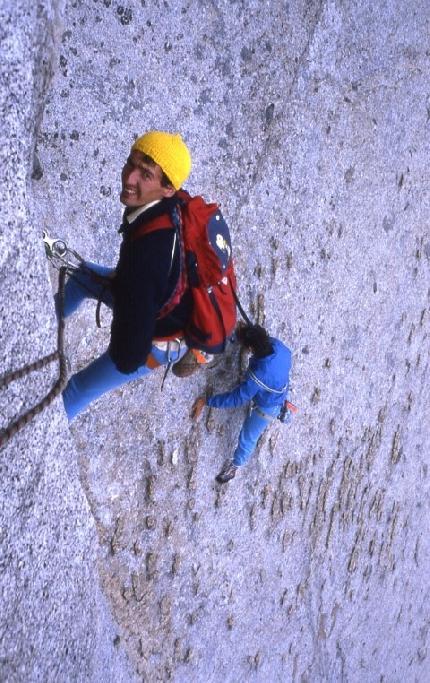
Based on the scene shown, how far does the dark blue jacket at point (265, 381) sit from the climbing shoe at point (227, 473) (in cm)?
38

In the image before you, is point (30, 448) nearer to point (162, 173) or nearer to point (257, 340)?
point (162, 173)

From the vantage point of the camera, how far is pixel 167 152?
1704 mm

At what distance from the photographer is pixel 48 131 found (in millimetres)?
2439

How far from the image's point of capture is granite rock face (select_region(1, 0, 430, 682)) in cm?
257

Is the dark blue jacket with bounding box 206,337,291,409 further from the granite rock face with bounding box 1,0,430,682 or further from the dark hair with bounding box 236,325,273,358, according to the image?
the granite rock face with bounding box 1,0,430,682

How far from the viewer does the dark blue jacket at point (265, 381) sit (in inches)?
108

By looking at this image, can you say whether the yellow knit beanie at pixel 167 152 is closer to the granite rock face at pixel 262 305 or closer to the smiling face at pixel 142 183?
the smiling face at pixel 142 183

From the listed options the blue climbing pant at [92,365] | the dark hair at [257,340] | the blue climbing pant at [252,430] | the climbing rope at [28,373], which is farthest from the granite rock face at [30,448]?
the blue climbing pant at [252,430]

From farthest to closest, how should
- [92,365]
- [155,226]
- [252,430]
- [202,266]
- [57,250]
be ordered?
[252,430] < [92,365] < [57,250] < [202,266] < [155,226]

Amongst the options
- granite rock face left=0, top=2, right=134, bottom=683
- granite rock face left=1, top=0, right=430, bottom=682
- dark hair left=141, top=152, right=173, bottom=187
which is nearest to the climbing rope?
granite rock face left=0, top=2, right=134, bottom=683

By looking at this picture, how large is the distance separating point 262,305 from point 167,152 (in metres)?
1.51

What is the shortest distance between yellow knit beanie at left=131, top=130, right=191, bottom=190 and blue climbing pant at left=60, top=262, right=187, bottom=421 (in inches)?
16.8

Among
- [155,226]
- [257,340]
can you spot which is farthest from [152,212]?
[257,340]

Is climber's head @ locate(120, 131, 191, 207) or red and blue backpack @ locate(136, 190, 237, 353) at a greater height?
climber's head @ locate(120, 131, 191, 207)
